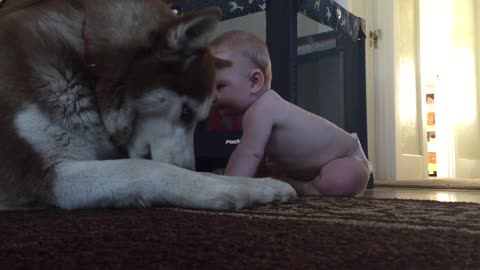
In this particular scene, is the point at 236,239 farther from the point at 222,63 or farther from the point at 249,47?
the point at 249,47

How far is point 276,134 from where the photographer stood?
1.44 meters

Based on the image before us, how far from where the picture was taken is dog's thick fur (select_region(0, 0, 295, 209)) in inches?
36.9

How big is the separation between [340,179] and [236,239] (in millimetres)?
844

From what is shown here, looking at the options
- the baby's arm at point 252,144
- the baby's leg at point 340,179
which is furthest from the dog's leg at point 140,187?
the baby's leg at point 340,179

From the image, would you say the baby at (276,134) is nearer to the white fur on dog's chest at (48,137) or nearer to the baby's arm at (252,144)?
the baby's arm at (252,144)

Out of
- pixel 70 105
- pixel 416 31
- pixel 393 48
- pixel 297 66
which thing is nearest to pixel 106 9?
pixel 70 105

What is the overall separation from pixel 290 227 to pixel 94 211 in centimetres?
38

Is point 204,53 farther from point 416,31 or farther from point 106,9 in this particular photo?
point 416,31

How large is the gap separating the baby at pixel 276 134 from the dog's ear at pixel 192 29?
0.33 m

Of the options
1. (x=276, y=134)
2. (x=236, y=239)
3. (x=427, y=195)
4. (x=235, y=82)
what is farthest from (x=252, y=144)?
(x=427, y=195)

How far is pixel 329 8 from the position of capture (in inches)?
77.5

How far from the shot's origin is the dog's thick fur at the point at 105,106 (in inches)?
36.9

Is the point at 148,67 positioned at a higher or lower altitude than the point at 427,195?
higher

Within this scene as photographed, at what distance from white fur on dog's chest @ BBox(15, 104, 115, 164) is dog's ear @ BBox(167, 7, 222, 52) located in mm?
249
